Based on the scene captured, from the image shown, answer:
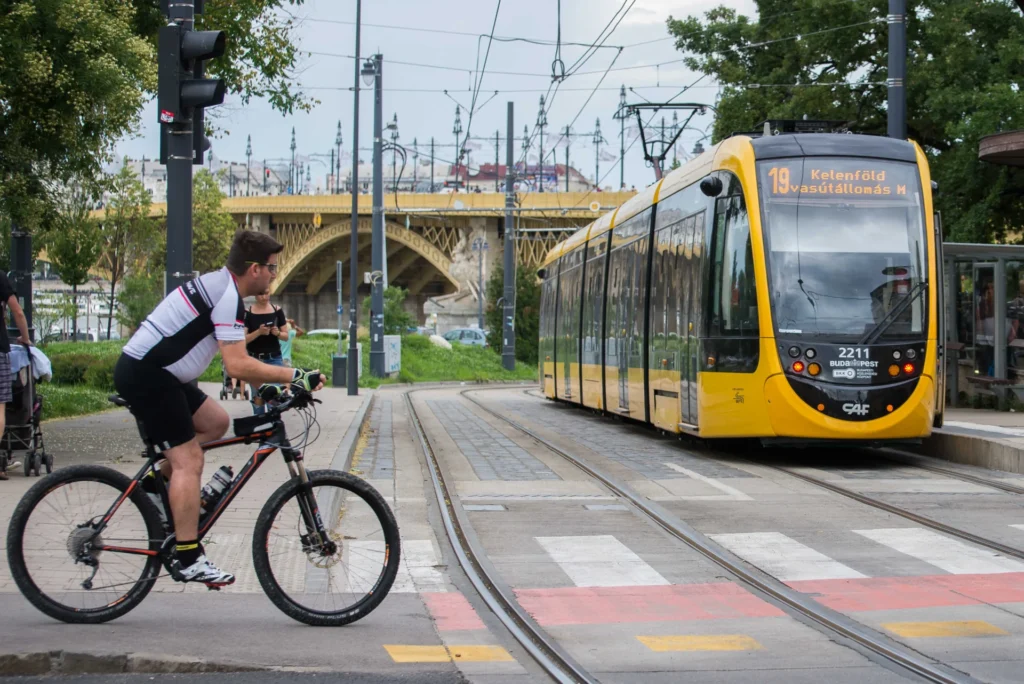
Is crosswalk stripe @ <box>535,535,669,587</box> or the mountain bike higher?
the mountain bike

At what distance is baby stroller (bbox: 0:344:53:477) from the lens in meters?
11.1

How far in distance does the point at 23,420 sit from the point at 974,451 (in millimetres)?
8640

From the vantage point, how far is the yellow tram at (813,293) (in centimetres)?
1320

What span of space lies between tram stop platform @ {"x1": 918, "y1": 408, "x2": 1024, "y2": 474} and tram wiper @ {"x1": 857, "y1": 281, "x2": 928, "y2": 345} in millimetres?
1550

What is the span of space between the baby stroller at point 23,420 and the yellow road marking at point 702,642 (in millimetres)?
6650

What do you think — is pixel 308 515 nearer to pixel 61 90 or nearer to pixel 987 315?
pixel 61 90

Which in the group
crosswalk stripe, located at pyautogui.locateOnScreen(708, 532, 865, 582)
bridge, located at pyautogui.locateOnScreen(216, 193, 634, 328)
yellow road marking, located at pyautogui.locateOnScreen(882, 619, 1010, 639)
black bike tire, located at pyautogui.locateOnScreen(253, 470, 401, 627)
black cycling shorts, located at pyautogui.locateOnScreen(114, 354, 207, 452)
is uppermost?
bridge, located at pyautogui.locateOnScreen(216, 193, 634, 328)

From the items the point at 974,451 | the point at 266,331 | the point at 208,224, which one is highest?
the point at 208,224

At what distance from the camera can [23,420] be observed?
11.2m

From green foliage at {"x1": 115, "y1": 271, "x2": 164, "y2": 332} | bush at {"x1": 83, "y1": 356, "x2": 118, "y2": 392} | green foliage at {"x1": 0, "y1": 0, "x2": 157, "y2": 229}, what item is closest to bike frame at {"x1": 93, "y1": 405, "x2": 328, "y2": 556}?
green foliage at {"x1": 0, "y1": 0, "x2": 157, "y2": 229}

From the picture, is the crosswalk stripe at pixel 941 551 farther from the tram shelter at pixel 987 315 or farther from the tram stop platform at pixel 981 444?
the tram shelter at pixel 987 315

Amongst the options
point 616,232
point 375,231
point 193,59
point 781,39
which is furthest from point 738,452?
point 375,231

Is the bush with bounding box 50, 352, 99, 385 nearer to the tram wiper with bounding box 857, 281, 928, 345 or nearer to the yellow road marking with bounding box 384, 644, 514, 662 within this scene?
the tram wiper with bounding box 857, 281, 928, 345

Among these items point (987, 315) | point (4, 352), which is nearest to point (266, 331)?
point (4, 352)
